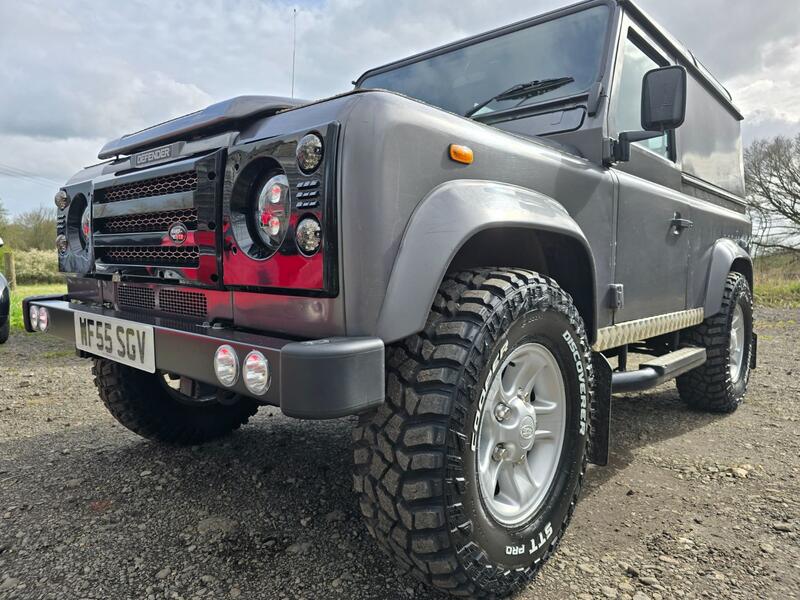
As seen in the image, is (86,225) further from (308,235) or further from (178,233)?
(308,235)

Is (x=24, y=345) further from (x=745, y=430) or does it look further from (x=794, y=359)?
(x=794, y=359)

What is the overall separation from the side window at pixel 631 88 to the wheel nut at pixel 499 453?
5.57ft

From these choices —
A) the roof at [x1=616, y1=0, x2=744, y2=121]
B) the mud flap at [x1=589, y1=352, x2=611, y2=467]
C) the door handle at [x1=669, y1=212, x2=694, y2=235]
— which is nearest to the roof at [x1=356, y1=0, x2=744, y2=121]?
the roof at [x1=616, y1=0, x2=744, y2=121]

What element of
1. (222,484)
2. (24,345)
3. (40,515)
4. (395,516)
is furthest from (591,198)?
(24,345)

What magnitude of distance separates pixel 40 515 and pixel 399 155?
209 cm

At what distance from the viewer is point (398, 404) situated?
151 cm

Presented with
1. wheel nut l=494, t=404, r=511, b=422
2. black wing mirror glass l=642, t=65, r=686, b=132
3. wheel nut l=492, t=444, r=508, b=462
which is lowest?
wheel nut l=492, t=444, r=508, b=462

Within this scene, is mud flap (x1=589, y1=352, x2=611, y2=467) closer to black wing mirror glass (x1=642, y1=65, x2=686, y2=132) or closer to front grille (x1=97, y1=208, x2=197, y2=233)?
black wing mirror glass (x1=642, y1=65, x2=686, y2=132)

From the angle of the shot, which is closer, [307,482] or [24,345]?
[307,482]

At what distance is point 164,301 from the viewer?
1.96 meters

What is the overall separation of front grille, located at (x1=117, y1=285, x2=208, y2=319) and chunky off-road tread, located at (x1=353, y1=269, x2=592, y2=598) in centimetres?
70

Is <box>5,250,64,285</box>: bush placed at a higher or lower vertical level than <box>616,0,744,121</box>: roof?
lower

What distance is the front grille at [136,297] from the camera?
203 centimetres

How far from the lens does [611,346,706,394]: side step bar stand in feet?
8.29
